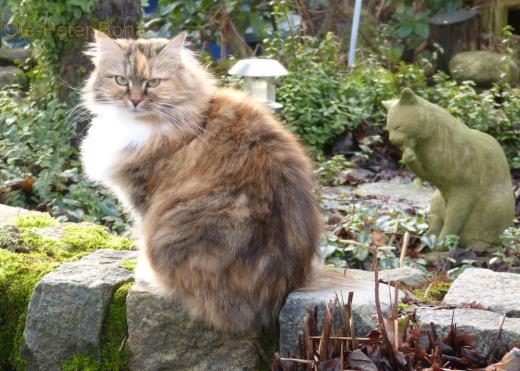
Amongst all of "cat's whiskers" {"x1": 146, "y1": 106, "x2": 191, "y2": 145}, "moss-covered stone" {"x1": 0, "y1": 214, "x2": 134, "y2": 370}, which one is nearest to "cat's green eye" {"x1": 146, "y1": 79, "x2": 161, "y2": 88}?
"cat's whiskers" {"x1": 146, "y1": 106, "x2": 191, "y2": 145}

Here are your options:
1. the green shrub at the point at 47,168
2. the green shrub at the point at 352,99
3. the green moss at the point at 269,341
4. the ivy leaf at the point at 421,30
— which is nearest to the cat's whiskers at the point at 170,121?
the green moss at the point at 269,341

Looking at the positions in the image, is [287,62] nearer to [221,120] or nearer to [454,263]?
[454,263]

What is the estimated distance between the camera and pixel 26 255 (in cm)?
382

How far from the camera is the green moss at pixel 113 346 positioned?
10.8 feet

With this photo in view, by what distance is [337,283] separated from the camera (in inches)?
128

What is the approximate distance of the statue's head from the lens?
5055 millimetres

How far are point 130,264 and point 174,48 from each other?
995mm

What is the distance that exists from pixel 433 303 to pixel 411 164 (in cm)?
213

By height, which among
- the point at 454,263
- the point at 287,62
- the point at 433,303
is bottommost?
the point at 454,263

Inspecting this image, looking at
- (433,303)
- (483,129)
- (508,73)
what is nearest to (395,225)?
(433,303)

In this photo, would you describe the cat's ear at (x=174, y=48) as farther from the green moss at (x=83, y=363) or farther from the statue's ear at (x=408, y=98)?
the statue's ear at (x=408, y=98)

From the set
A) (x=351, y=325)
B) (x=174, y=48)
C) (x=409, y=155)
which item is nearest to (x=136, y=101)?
(x=174, y=48)

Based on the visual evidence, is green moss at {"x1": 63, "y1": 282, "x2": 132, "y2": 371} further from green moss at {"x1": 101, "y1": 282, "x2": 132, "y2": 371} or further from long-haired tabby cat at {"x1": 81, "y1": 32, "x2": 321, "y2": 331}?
long-haired tabby cat at {"x1": 81, "y1": 32, "x2": 321, "y2": 331}

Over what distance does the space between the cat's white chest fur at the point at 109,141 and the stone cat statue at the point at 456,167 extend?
7.21ft
